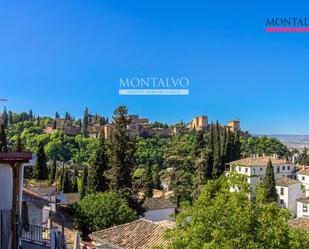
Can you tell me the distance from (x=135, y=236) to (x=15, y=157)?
36.3 ft

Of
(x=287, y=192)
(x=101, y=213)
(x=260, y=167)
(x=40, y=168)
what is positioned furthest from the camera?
(x=260, y=167)

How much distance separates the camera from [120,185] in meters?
26.3

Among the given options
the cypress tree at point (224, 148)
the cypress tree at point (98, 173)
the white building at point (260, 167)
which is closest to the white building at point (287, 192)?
the white building at point (260, 167)

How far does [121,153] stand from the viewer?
86.5 ft

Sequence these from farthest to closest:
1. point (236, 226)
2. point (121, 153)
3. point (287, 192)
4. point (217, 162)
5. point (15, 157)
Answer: point (217, 162)
point (287, 192)
point (121, 153)
point (236, 226)
point (15, 157)

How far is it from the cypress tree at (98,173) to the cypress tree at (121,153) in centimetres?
266

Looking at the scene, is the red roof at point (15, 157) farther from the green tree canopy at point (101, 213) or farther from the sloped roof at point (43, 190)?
the sloped roof at point (43, 190)

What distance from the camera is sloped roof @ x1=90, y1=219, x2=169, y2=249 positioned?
565 inches

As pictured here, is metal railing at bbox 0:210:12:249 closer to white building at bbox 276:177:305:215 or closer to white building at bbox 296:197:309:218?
white building at bbox 296:197:309:218

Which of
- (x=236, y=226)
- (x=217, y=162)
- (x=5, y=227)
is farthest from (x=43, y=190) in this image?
(x=217, y=162)

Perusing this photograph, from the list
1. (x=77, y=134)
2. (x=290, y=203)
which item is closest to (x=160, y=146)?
(x=77, y=134)

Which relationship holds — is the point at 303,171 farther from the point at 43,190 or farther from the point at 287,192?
the point at 43,190

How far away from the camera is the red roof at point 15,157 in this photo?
4.62m

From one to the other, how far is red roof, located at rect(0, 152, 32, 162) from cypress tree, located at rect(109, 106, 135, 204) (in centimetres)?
2137
